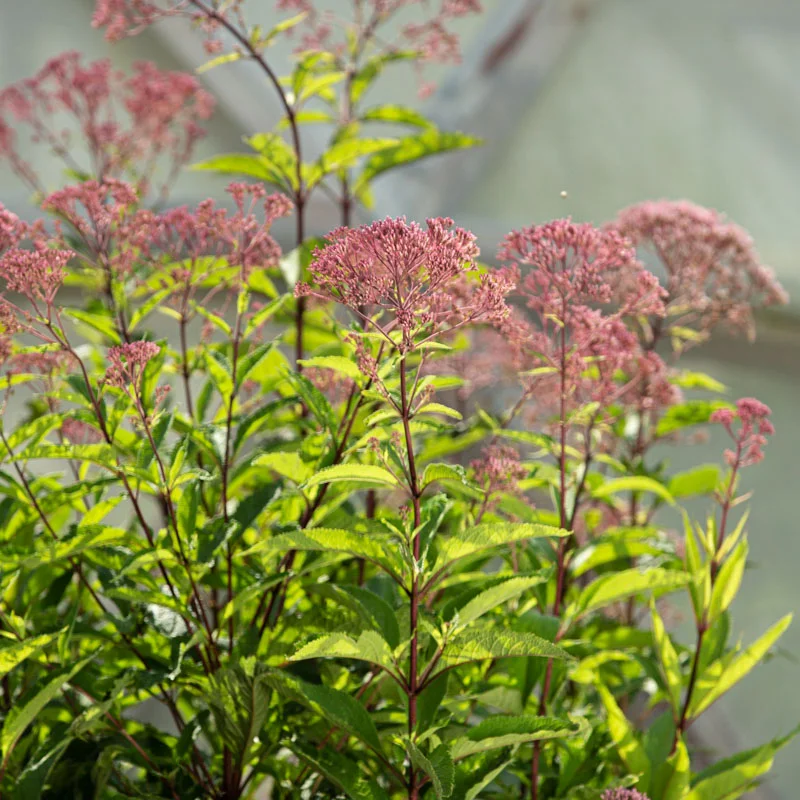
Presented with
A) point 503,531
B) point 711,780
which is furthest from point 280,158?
point 711,780

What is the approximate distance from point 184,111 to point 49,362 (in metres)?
0.51

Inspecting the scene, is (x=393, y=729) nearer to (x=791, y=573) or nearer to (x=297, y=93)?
(x=297, y=93)

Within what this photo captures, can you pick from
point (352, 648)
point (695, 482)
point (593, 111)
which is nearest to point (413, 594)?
point (352, 648)

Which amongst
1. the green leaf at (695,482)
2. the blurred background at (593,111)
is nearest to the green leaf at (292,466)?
the green leaf at (695,482)

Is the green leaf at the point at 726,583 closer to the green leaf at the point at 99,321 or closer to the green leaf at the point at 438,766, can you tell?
the green leaf at the point at 438,766

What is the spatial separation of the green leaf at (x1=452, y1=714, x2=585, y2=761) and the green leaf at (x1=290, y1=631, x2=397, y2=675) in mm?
62

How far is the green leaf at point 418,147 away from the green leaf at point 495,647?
18.7 inches

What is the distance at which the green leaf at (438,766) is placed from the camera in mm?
515

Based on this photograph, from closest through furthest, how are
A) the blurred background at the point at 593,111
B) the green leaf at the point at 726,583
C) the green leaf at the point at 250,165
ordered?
the green leaf at the point at 726,583 → the green leaf at the point at 250,165 → the blurred background at the point at 593,111

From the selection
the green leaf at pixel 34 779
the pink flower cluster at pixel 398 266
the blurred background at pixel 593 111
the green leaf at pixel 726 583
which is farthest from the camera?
the blurred background at pixel 593 111

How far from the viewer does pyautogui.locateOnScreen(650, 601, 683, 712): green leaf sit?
0.72 metres

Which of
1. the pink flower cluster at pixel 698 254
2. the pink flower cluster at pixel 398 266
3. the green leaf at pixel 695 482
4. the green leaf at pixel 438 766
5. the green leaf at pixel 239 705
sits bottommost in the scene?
the green leaf at pixel 239 705

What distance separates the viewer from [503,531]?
0.54m

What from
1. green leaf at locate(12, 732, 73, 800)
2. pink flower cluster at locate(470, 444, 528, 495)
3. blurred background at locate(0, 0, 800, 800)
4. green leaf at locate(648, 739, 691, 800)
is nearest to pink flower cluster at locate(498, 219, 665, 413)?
pink flower cluster at locate(470, 444, 528, 495)
